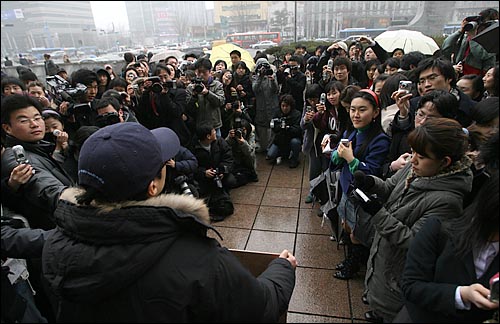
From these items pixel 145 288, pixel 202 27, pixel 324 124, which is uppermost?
pixel 202 27

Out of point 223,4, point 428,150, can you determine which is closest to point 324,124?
point 428,150

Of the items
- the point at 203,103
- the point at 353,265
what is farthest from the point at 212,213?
the point at 353,265

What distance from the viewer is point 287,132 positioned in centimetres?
514

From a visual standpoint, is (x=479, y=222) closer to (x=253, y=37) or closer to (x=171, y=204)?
(x=171, y=204)

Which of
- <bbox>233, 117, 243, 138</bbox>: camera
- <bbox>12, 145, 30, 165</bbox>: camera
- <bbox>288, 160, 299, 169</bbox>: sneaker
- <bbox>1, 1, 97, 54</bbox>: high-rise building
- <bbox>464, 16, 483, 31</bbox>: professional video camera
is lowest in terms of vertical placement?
<bbox>288, 160, 299, 169</bbox>: sneaker

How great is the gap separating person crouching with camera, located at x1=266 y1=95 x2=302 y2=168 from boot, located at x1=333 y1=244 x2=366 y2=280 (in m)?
2.59

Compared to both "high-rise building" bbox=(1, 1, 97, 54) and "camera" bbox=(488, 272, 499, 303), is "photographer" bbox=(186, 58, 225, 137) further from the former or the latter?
"high-rise building" bbox=(1, 1, 97, 54)

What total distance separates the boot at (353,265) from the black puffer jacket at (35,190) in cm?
236

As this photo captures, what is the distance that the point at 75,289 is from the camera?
2.95 feet

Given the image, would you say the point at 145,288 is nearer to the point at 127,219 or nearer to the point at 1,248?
the point at 127,219

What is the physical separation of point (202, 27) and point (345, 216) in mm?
42686

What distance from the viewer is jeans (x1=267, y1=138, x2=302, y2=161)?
515 cm

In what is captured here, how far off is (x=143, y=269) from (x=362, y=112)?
2215 mm

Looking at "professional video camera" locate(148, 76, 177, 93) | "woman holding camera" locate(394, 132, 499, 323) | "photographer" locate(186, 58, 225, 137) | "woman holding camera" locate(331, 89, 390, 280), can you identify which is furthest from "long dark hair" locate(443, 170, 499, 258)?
"photographer" locate(186, 58, 225, 137)
